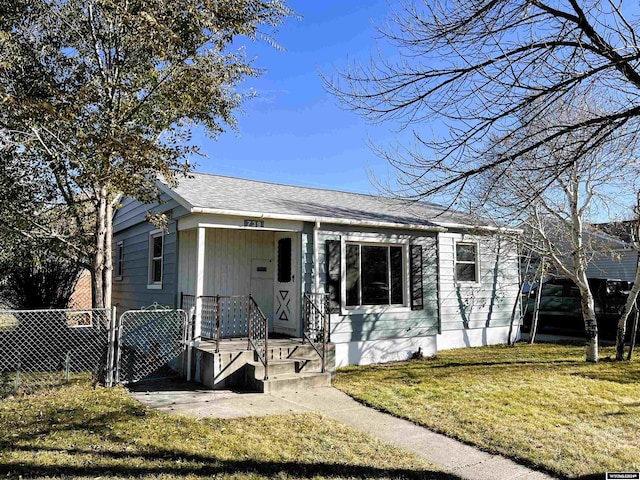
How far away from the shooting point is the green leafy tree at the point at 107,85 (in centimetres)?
726

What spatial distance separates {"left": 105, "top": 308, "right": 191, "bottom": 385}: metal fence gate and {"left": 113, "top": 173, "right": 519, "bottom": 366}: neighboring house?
1.37ft

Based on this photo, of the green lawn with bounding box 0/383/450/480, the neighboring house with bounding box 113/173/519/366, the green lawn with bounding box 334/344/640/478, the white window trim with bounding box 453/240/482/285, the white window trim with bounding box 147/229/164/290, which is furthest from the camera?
the white window trim with bounding box 453/240/482/285

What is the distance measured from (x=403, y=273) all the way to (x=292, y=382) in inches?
165

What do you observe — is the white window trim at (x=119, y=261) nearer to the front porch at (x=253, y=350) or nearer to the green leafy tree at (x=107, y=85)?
the green leafy tree at (x=107, y=85)

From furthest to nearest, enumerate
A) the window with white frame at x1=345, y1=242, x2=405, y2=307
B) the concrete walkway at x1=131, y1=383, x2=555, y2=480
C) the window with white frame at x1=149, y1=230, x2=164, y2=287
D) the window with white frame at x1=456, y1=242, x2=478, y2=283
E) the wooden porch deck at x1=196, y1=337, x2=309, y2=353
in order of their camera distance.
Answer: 1. the window with white frame at x1=456, y1=242, x2=478, y2=283
2. the window with white frame at x1=149, y1=230, x2=164, y2=287
3. the window with white frame at x1=345, y1=242, x2=405, y2=307
4. the wooden porch deck at x1=196, y1=337, x2=309, y2=353
5. the concrete walkway at x1=131, y1=383, x2=555, y2=480

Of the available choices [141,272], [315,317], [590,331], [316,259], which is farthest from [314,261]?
[590,331]

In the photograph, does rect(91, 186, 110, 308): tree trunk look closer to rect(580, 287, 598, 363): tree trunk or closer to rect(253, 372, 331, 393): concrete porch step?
rect(253, 372, 331, 393): concrete porch step

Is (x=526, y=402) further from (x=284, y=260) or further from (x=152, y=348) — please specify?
(x=152, y=348)

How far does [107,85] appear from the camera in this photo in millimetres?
7402

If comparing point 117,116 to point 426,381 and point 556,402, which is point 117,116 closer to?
point 426,381

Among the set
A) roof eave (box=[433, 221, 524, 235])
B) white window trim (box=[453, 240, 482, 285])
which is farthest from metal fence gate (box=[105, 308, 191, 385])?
white window trim (box=[453, 240, 482, 285])

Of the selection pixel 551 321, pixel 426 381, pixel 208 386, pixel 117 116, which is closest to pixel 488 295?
pixel 551 321

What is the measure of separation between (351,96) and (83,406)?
514 cm

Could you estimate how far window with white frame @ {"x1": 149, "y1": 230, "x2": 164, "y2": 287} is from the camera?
1067 centimetres
